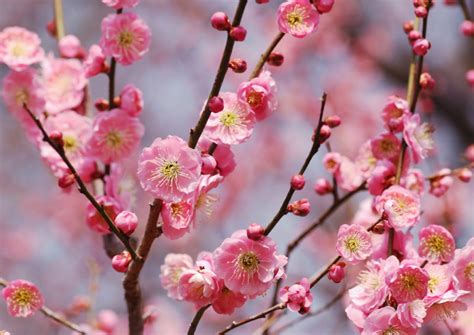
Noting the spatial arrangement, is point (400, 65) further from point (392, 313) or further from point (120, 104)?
point (392, 313)

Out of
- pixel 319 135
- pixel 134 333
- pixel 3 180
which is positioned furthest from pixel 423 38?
pixel 3 180

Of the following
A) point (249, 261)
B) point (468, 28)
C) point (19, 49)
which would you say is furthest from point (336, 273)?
point (19, 49)

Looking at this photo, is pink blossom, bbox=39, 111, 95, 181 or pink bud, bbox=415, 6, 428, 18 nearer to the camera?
pink bud, bbox=415, 6, 428, 18

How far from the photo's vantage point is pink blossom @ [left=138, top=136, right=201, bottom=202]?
57.3 inches

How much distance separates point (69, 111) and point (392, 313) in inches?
43.1

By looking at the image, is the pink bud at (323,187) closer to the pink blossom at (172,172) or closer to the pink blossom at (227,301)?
the pink blossom at (227,301)

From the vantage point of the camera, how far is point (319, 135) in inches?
60.6

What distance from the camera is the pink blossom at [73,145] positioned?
1953 mm

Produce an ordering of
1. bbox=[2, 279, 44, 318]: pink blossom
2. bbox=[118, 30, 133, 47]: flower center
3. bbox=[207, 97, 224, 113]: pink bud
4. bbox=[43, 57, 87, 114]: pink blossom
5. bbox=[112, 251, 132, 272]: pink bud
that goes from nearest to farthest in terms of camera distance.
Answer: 1. bbox=[207, 97, 224, 113]: pink bud
2. bbox=[112, 251, 132, 272]: pink bud
3. bbox=[2, 279, 44, 318]: pink blossom
4. bbox=[118, 30, 133, 47]: flower center
5. bbox=[43, 57, 87, 114]: pink blossom

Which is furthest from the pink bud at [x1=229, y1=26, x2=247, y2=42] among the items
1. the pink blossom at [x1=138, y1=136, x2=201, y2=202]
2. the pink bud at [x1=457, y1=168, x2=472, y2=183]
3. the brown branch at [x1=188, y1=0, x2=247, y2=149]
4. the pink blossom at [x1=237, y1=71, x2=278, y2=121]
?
the pink bud at [x1=457, y1=168, x2=472, y2=183]

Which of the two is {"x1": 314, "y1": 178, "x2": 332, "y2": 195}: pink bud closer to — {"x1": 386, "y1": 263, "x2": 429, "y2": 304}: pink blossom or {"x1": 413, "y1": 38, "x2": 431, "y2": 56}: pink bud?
{"x1": 413, "y1": 38, "x2": 431, "y2": 56}: pink bud

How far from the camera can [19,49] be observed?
6.91 feet

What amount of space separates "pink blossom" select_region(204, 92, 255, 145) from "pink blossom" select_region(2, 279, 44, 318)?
0.55 meters

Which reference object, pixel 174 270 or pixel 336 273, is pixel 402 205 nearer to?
pixel 336 273
